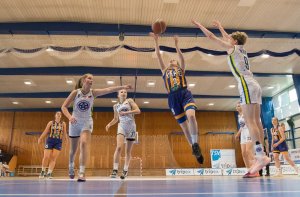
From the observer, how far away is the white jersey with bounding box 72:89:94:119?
4668mm

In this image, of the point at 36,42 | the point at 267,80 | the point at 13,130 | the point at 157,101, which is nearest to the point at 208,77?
the point at 267,80

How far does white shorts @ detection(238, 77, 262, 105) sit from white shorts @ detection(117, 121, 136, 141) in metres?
3.47

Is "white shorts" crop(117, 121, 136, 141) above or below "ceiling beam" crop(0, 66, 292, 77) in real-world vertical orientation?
below

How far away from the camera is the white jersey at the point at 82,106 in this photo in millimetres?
4668

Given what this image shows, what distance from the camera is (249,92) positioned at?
3643mm

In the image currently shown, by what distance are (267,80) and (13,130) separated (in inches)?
777

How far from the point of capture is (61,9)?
9523mm

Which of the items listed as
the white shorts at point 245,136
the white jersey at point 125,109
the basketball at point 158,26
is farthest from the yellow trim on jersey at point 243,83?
the white shorts at point 245,136

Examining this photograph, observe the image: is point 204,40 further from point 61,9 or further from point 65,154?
point 65,154

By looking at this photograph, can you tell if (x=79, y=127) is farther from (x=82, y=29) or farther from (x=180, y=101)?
(x=82, y=29)

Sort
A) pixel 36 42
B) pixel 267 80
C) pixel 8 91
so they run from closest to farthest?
1. pixel 36 42
2. pixel 267 80
3. pixel 8 91

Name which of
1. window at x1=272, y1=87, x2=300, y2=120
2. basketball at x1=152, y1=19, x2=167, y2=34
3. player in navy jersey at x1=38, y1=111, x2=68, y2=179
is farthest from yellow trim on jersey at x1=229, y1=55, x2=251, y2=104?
window at x1=272, y1=87, x2=300, y2=120

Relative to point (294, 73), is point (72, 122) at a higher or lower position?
lower

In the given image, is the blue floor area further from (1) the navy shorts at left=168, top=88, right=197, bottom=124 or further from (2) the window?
(2) the window
